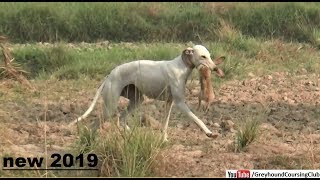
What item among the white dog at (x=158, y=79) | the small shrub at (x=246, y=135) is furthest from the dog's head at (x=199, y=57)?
the small shrub at (x=246, y=135)

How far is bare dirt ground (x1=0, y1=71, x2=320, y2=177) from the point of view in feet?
16.3

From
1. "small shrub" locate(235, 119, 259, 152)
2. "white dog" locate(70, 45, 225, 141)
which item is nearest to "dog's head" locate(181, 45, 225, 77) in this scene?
"white dog" locate(70, 45, 225, 141)

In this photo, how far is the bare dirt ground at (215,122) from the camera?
4.98 meters

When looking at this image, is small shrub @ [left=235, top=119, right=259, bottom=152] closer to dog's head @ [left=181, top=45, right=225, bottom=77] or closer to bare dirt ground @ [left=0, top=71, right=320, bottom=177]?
bare dirt ground @ [left=0, top=71, right=320, bottom=177]

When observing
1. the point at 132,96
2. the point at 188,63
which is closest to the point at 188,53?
the point at 188,63

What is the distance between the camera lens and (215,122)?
21.9ft

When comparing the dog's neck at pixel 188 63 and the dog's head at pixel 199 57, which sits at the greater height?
the dog's head at pixel 199 57

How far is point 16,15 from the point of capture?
44.3 ft

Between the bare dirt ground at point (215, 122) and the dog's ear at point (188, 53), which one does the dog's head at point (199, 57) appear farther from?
the bare dirt ground at point (215, 122)

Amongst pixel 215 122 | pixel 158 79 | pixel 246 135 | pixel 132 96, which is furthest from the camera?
pixel 215 122

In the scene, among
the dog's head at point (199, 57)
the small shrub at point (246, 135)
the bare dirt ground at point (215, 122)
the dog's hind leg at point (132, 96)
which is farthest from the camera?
the dog's hind leg at point (132, 96)

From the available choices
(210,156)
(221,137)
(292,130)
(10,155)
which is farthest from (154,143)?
(292,130)

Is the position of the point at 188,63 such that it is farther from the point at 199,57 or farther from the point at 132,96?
the point at 132,96

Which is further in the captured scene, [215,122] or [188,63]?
[215,122]
